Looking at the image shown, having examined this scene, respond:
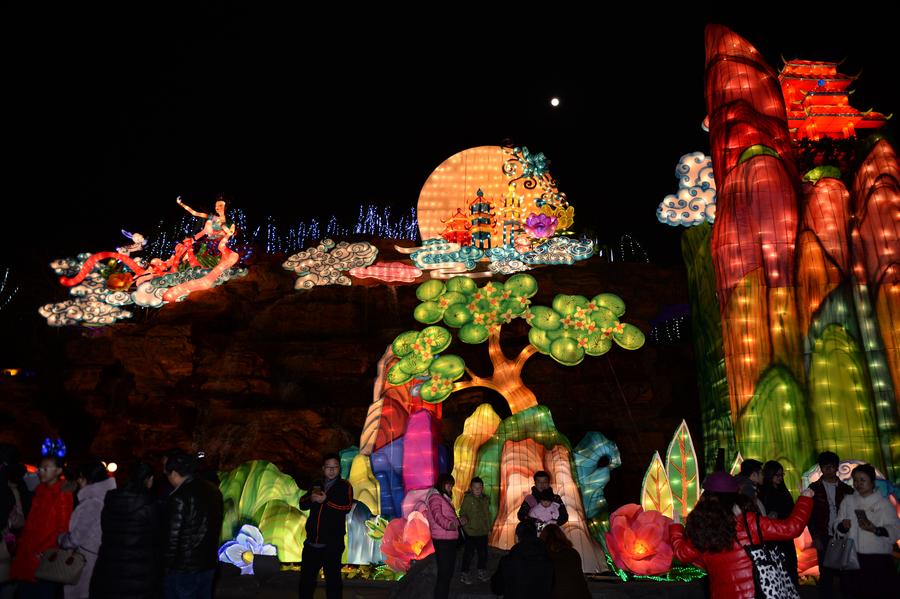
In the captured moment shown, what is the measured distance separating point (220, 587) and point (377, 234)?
68.9ft

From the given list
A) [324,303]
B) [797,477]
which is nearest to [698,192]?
[797,477]

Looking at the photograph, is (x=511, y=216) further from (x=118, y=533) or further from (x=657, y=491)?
(x=118, y=533)

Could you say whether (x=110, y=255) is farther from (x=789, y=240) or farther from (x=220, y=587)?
(x=789, y=240)

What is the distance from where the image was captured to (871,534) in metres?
4.98

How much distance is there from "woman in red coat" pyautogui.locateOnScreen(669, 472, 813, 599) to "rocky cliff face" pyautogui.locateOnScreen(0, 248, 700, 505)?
1553cm

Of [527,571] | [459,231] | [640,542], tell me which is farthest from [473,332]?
[527,571]

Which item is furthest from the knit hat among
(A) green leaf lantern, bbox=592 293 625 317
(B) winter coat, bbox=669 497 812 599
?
(A) green leaf lantern, bbox=592 293 625 317

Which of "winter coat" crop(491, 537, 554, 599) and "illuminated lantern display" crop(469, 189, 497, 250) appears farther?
"illuminated lantern display" crop(469, 189, 497, 250)

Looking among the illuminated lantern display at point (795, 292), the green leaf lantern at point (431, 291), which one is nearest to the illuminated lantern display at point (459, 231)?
the green leaf lantern at point (431, 291)

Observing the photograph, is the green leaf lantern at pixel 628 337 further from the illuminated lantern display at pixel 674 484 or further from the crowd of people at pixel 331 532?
the crowd of people at pixel 331 532

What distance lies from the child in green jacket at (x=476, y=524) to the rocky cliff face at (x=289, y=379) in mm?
11680

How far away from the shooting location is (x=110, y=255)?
22.1 m

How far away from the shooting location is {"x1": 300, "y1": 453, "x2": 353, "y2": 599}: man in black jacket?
19.6 ft

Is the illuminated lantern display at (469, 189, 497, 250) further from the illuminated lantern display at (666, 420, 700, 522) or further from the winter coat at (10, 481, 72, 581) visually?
the winter coat at (10, 481, 72, 581)
